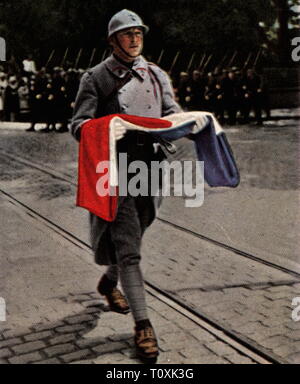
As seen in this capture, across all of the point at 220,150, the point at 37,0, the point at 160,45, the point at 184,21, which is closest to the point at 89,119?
the point at 220,150

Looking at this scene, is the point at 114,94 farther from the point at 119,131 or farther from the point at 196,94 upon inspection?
the point at 196,94

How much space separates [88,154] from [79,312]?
1.27 meters

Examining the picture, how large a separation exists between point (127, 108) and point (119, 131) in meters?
0.27

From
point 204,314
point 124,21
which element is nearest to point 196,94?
point 204,314

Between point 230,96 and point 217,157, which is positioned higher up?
point 230,96

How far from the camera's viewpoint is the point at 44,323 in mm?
4301

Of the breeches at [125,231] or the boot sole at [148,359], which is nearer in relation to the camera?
the boot sole at [148,359]

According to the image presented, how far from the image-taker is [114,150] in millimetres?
3742

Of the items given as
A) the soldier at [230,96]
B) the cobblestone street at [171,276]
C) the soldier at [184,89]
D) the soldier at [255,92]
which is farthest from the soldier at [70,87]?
the cobblestone street at [171,276]

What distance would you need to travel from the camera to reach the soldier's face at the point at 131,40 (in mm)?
3904

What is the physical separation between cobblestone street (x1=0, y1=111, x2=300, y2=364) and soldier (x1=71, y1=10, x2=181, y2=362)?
40 cm

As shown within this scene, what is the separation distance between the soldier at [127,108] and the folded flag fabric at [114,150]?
11cm

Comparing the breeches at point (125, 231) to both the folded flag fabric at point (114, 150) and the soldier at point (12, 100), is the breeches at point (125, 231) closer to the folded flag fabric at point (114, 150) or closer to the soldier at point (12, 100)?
the folded flag fabric at point (114, 150)
